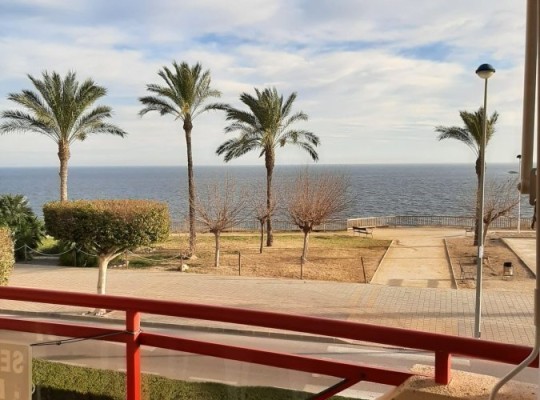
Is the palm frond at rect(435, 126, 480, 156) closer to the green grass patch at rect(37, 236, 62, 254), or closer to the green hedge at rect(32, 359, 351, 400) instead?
the green grass patch at rect(37, 236, 62, 254)

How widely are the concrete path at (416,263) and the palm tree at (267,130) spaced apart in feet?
17.7

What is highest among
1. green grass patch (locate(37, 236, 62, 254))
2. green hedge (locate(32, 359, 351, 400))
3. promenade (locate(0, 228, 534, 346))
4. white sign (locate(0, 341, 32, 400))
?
white sign (locate(0, 341, 32, 400))

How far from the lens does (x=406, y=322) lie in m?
9.70

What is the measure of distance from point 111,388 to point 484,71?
27.3ft

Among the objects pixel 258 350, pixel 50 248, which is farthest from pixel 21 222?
pixel 258 350

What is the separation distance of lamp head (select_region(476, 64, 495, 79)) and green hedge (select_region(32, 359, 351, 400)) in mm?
8036

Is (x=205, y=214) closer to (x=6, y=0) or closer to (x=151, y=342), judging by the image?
(x=6, y=0)

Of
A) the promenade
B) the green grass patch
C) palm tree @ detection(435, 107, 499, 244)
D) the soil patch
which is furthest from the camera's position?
palm tree @ detection(435, 107, 499, 244)

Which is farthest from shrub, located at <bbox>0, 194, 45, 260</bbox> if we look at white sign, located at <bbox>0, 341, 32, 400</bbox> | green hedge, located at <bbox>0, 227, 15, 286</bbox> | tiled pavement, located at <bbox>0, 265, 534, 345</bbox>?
white sign, located at <bbox>0, 341, 32, 400</bbox>

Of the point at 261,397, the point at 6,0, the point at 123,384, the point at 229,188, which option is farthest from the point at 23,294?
the point at 229,188

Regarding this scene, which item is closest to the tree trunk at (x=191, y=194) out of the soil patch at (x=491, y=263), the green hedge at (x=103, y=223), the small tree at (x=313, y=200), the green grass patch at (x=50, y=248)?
the small tree at (x=313, y=200)

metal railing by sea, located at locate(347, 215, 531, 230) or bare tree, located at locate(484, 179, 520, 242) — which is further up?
bare tree, located at locate(484, 179, 520, 242)

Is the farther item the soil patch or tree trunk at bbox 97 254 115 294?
the soil patch

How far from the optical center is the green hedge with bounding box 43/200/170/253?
35.8ft
